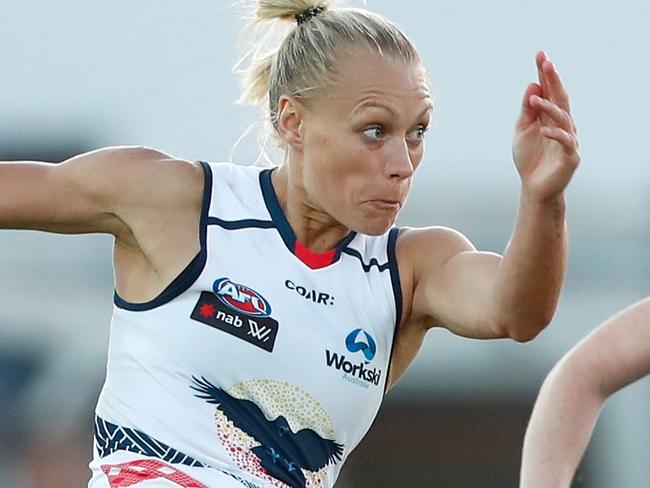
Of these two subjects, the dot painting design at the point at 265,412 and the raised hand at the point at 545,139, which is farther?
the dot painting design at the point at 265,412

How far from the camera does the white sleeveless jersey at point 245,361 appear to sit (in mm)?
4348

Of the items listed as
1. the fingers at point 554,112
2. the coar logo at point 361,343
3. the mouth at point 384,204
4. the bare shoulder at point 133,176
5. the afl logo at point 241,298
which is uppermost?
the fingers at point 554,112

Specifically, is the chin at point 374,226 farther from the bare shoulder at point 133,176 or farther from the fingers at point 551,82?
the fingers at point 551,82

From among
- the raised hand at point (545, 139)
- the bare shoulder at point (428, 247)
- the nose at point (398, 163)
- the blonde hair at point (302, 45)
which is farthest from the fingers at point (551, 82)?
the bare shoulder at point (428, 247)

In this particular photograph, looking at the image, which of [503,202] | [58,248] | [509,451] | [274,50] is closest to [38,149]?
[58,248]

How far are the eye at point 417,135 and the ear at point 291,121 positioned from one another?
0.28 meters

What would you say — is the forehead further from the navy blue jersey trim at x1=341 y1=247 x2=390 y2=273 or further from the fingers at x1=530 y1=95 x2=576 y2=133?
the fingers at x1=530 y1=95 x2=576 y2=133

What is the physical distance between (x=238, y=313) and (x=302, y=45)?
2.24 ft

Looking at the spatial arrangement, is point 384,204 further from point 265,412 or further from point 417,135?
point 265,412

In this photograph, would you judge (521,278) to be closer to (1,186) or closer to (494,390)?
(1,186)

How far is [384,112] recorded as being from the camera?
432 centimetres

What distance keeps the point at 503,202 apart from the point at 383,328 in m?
5.98

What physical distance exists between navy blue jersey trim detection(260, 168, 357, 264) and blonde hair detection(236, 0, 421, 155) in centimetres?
17

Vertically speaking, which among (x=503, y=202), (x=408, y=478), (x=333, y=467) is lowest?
(x=408, y=478)
